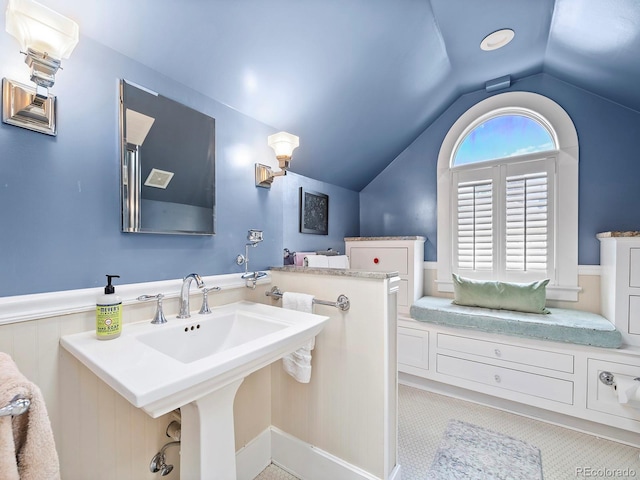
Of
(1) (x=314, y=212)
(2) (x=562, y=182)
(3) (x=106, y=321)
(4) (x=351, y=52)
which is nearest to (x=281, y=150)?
(4) (x=351, y=52)

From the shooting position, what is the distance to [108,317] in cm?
90

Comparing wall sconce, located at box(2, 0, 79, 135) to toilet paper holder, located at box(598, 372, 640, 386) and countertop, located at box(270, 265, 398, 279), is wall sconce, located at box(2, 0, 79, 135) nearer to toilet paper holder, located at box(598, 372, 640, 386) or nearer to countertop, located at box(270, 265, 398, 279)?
countertop, located at box(270, 265, 398, 279)

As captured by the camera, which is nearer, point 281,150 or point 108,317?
point 108,317

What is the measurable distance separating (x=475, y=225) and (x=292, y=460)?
7.51 ft

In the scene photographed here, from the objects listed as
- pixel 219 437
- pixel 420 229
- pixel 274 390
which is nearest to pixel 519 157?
pixel 420 229

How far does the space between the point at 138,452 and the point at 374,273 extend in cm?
116

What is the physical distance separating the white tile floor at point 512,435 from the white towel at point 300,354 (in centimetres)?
60

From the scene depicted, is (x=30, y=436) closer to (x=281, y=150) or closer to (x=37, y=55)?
(x=37, y=55)

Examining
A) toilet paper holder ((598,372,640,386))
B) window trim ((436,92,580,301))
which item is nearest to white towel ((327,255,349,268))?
window trim ((436,92,580,301))

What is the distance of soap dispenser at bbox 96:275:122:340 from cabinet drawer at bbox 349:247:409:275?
1.92 m

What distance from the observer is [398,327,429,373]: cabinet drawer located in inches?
87.0

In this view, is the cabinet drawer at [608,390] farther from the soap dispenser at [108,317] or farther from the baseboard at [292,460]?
the soap dispenser at [108,317]

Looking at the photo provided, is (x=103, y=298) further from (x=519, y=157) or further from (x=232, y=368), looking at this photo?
(x=519, y=157)

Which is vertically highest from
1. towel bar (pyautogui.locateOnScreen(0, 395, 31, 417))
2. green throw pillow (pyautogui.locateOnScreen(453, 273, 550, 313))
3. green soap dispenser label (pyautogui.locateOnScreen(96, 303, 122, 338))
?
green soap dispenser label (pyautogui.locateOnScreen(96, 303, 122, 338))
